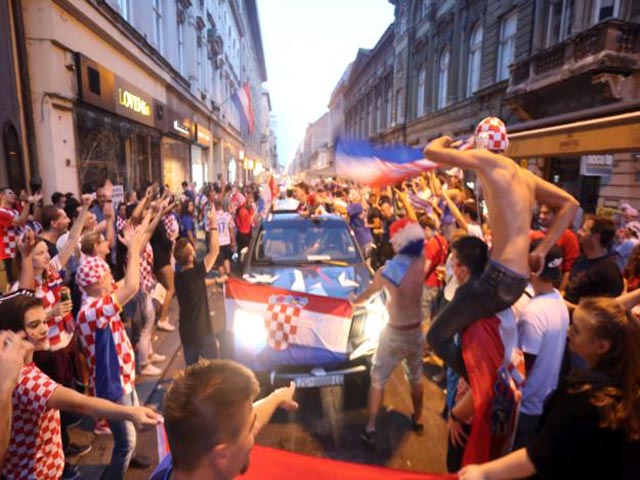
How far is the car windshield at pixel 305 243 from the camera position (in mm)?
5059

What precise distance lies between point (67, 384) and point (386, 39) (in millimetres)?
39537

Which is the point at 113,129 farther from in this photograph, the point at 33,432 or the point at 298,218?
the point at 33,432

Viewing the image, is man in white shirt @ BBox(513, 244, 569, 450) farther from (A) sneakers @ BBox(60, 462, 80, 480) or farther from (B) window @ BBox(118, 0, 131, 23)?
(B) window @ BBox(118, 0, 131, 23)

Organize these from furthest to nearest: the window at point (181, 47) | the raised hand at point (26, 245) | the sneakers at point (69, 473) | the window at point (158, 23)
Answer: the window at point (181, 47), the window at point (158, 23), the raised hand at point (26, 245), the sneakers at point (69, 473)

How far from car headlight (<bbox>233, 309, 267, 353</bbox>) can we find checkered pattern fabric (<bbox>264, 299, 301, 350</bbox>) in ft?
0.22

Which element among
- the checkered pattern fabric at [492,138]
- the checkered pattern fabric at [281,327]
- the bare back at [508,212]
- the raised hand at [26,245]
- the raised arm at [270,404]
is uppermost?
the checkered pattern fabric at [492,138]

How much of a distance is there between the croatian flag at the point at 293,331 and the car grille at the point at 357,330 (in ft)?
0.31

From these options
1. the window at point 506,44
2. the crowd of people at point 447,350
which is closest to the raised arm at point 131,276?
the crowd of people at point 447,350

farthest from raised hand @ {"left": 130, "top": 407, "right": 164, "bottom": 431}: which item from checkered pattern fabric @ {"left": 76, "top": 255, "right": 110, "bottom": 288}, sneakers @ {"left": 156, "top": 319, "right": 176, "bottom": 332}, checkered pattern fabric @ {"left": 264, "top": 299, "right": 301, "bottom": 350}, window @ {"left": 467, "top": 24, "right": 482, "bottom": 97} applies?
window @ {"left": 467, "top": 24, "right": 482, "bottom": 97}

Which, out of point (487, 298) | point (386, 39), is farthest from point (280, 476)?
point (386, 39)

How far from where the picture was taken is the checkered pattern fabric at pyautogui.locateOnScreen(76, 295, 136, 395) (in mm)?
2729

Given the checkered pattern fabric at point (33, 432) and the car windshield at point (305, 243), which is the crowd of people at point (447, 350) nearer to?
the checkered pattern fabric at point (33, 432)

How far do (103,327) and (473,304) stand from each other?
2550mm

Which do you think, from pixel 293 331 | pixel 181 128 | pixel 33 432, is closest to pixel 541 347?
pixel 293 331
